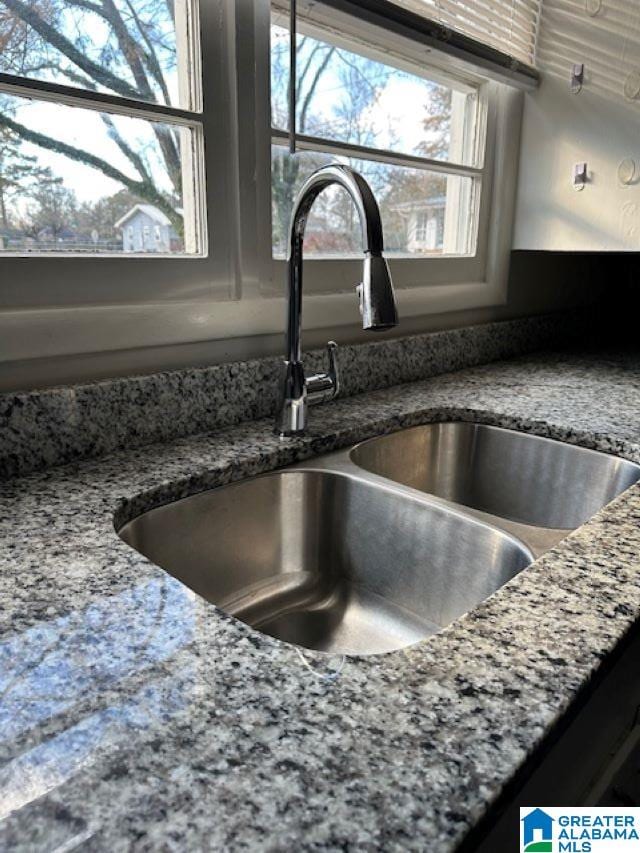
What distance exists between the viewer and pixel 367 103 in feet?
3.95

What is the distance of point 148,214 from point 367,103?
559mm

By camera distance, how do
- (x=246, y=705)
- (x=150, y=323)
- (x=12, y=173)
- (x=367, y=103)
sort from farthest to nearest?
(x=367, y=103) → (x=150, y=323) → (x=12, y=173) → (x=246, y=705)

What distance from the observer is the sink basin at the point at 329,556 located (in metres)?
→ 0.72

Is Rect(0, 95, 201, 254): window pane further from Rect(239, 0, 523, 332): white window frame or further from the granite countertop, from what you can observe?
the granite countertop

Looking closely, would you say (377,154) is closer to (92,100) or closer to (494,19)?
(494,19)

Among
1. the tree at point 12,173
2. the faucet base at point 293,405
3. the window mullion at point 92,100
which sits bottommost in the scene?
the faucet base at point 293,405

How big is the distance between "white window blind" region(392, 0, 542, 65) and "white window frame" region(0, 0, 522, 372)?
108mm

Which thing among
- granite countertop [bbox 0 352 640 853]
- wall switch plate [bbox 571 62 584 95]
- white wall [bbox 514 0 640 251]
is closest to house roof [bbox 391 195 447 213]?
white wall [bbox 514 0 640 251]

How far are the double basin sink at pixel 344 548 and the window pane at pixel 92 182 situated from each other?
0.39 metres

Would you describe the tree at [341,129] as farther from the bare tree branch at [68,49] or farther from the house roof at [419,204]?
the bare tree branch at [68,49]

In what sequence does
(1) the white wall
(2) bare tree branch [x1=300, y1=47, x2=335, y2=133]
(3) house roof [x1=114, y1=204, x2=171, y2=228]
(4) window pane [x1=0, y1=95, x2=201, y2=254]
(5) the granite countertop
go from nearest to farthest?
(5) the granite countertop
(4) window pane [x1=0, y1=95, x2=201, y2=254]
(3) house roof [x1=114, y1=204, x2=171, y2=228]
(2) bare tree branch [x1=300, y1=47, x2=335, y2=133]
(1) the white wall

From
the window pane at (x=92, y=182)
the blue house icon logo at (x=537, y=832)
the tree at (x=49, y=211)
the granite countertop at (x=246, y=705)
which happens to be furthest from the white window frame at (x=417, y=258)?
the blue house icon logo at (x=537, y=832)

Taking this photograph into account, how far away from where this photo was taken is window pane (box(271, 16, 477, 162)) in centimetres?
107

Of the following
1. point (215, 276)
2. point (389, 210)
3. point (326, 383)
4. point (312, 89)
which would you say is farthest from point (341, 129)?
point (326, 383)
